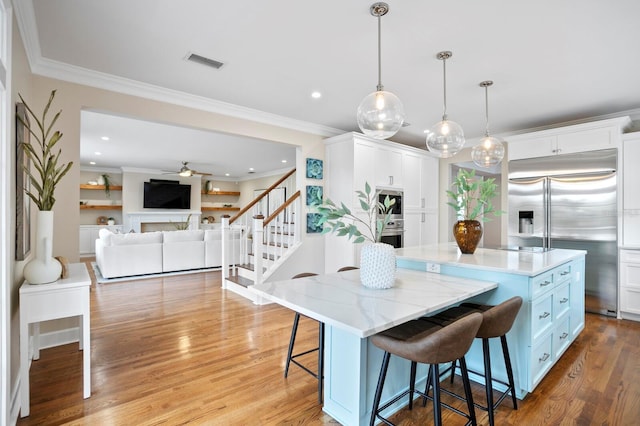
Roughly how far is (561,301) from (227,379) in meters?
2.70

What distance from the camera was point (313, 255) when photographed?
16.1ft

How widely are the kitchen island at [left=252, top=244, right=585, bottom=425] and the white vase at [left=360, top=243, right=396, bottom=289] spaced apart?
0.06m

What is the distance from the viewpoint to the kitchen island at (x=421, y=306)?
62.0 inches

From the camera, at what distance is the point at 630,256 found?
3.81 m

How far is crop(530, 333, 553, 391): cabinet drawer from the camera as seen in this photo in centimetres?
220

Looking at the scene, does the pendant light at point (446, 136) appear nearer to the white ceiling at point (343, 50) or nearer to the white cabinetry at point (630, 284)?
the white ceiling at point (343, 50)

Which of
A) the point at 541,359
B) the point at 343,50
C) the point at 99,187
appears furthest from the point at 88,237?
the point at 541,359

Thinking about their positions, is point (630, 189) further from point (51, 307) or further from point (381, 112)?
point (51, 307)

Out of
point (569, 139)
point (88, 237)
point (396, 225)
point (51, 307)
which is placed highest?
point (569, 139)

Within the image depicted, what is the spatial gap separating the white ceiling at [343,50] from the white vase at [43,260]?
1.31 m

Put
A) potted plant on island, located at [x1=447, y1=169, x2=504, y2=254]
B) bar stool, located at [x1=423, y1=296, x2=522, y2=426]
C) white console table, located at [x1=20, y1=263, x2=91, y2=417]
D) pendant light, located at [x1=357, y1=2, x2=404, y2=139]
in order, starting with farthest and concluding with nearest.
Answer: potted plant on island, located at [x1=447, y1=169, x2=504, y2=254] → pendant light, located at [x1=357, y1=2, x2=404, y2=139] → white console table, located at [x1=20, y1=263, x2=91, y2=417] → bar stool, located at [x1=423, y1=296, x2=522, y2=426]

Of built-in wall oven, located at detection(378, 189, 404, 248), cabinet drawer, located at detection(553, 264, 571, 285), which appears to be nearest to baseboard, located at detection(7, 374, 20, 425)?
cabinet drawer, located at detection(553, 264, 571, 285)

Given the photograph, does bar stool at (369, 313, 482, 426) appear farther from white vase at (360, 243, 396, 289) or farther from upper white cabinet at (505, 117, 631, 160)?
upper white cabinet at (505, 117, 631, 160)

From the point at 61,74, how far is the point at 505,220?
5.93m
